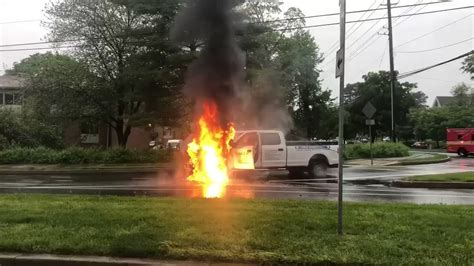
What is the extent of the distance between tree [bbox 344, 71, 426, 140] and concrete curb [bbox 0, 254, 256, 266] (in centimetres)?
5648

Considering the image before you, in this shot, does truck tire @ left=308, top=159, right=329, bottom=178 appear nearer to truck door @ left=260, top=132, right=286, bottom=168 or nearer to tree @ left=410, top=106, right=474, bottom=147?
truck door @ left=260, top=132, right=286, bottom=168

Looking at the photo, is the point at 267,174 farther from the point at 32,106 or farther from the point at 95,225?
the point at 32,106

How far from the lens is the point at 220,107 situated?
48.5 ft

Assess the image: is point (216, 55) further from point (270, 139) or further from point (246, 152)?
point (270, 139)

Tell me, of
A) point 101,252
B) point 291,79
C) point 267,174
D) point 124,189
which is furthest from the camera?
point 291,79

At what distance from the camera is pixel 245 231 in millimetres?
6664

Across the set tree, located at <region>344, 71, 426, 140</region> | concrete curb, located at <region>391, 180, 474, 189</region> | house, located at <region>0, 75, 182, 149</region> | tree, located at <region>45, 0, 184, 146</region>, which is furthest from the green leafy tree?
tree, located at <region>344, 71, 426, 140</region>

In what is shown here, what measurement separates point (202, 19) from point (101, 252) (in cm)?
1035

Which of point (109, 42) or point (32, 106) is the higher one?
point (109, 42)

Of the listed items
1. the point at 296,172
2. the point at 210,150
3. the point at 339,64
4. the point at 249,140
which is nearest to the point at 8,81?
the point at 249,140

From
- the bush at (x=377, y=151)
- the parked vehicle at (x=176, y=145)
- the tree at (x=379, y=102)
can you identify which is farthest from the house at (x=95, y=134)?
the tree at (x=379, y=102)

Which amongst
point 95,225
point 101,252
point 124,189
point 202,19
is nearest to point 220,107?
point 202,19

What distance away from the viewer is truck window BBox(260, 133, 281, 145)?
1719 cm

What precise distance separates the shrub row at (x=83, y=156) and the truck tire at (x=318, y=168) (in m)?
10.7
